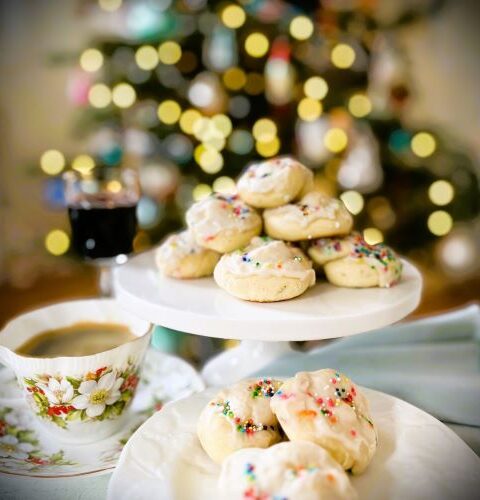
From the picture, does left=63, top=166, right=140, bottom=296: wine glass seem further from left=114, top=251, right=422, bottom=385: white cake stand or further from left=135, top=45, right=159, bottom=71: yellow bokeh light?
left=135, top=45, right=159, bottom=71: yellow bokeh light

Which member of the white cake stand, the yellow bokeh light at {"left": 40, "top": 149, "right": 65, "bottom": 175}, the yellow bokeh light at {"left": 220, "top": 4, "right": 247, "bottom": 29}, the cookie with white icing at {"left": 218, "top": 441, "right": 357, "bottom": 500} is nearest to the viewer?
the cookie with white icing at {"left": 218, "top": 441, "right": 357, "bottom": 500}

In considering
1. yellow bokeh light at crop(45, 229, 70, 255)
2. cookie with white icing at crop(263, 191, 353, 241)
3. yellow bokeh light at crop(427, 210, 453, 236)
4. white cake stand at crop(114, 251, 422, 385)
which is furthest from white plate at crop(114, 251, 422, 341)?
yellow bokeh light at crop(45, 229, 70, 255)

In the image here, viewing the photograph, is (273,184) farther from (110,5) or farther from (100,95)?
(110,5)

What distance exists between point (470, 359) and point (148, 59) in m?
1.93

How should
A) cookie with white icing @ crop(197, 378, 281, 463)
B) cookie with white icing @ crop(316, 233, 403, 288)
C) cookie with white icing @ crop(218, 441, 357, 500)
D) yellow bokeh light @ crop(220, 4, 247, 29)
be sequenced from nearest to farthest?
cookie with white icing @ crop(218, 441, 357, 500), cookie with white icing @ crop(197, 378, 281, 463), cookie with white icing @ crop(316, 233, 403, 288), yellow bokeh light @ crop(220, 4, 247, 29)

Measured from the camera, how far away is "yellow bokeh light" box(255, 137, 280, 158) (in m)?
2.56

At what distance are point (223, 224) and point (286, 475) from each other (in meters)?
0.49

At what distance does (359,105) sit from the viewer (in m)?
2.64

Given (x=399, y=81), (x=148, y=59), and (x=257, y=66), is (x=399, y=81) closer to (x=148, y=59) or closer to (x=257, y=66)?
(x=257, y=66)

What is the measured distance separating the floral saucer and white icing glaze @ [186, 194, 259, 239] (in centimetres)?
30

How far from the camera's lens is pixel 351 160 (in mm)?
3562

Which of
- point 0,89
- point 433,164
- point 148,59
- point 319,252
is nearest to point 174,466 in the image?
point 319,252

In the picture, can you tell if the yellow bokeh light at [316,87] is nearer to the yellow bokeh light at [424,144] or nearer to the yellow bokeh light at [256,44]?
the yellow bokeh light at [256,44]

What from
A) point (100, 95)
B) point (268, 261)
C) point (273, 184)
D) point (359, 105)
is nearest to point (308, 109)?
point (359, 105)
